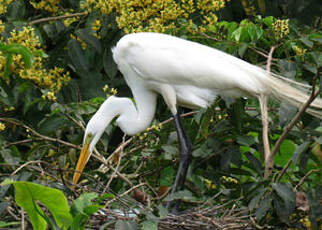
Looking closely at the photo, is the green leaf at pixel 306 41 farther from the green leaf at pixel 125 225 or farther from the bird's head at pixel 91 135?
the green leaf at pixel 125 225

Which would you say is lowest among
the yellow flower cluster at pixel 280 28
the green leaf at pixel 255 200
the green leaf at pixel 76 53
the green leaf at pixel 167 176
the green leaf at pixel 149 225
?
the green leaf at pixel 167 176

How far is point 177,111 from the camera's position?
3.28 m

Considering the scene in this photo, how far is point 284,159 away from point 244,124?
0.78 m

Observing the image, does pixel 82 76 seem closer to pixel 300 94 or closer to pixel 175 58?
pixel 175 58

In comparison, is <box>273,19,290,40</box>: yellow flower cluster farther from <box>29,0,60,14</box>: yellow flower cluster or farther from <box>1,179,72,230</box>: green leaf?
<box>29,0,60,14</box>: yellow flower cluster

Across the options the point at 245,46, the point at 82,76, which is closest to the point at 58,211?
the point at 245,46

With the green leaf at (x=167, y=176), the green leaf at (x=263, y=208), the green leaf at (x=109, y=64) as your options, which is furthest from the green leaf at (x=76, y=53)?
the green leaf at (x=263, y=208)

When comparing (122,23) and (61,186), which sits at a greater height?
(122,23)

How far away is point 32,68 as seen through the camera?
3035 millimetres

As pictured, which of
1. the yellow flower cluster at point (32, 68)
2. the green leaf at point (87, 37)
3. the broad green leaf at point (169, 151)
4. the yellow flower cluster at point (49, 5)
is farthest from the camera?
the yellow flower cluster at point (49, 5)

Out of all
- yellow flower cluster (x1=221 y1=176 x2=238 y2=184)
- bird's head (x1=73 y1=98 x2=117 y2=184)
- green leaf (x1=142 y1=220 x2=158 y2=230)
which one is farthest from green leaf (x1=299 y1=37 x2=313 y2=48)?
green leaf (x1=142 y1=220 x2=158 y2=230)

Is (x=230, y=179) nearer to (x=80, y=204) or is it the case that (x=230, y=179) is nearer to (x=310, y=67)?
(x=310, y=67)

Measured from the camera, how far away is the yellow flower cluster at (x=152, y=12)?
10.3 ft

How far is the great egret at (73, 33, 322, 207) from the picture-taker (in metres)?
2.98
